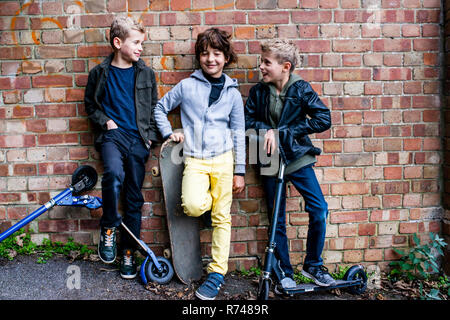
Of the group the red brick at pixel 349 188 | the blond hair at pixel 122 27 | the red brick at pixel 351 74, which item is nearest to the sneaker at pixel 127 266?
the blond hair at pixel 122 27

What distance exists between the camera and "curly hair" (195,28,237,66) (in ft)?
10.2

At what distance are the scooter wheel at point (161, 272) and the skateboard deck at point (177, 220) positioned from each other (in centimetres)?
6

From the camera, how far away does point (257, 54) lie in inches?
133

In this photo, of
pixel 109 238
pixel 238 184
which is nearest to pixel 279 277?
pixel 238 184

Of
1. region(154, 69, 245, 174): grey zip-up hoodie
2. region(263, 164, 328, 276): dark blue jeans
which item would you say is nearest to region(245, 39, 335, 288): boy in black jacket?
region(263, 164, 328, 276): dark blue jeans

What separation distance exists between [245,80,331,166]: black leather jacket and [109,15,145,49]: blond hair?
Answer: 3.89 ft

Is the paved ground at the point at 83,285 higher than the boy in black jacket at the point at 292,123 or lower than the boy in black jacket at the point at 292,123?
lower

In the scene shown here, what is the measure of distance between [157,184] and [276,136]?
1154mm

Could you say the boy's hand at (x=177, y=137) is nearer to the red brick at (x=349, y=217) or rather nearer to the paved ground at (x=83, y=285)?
the paved ground at (x=83, y=285)

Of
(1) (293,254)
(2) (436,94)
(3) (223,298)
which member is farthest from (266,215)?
(2) (436,94)

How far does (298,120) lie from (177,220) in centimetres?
130

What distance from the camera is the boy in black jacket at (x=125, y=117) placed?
10.2 feet

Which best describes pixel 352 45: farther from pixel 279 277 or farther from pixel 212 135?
pixel 279 277

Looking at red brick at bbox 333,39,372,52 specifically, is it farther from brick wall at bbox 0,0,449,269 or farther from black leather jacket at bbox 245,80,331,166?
black leather jacket at bbox 245,80,331,166
